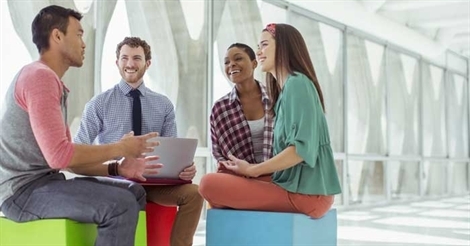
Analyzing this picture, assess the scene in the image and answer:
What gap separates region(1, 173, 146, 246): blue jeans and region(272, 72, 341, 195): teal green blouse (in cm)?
76

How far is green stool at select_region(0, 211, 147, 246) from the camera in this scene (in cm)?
207

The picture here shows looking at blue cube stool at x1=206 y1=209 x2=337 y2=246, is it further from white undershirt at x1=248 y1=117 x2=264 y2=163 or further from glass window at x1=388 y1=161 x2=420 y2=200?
glass window at x1=388 y1=161 x2=420 y2=200

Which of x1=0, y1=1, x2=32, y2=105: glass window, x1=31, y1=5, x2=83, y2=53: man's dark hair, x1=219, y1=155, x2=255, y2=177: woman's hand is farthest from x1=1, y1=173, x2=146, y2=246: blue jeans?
x1=0, y1=1, x2=32, y2=105: glass window

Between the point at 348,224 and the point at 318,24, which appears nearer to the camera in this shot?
the point at 348,224

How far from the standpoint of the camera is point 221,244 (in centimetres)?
266

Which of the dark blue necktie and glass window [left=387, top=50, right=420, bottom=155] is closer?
the dark blue necktie

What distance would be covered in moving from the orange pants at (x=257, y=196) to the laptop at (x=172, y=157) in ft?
0.53

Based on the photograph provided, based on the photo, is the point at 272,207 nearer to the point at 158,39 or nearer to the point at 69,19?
the point at 69,19

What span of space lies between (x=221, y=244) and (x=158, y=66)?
161 inches

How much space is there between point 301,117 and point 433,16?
9.27m

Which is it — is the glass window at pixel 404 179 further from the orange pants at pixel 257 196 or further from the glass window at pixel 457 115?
the orange pants at pixel 257 196

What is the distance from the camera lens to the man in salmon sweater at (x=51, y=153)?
2.03 meters

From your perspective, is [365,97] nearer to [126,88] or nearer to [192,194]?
[126,88]

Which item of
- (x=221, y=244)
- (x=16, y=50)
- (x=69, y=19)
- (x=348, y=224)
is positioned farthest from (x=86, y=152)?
(x=348, y=224)
